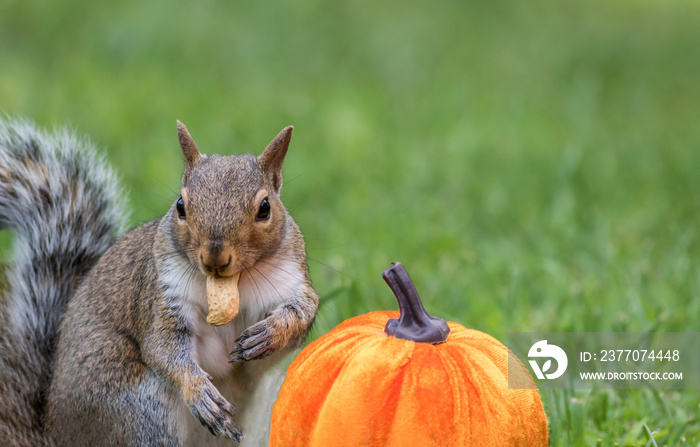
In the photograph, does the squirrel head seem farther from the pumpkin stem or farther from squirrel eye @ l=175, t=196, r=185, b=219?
the pumpkin stem

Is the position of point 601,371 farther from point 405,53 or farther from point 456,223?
point 405,53

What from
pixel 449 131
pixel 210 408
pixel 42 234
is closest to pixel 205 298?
pixel 210 408

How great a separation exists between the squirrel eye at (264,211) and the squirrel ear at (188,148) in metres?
0.21

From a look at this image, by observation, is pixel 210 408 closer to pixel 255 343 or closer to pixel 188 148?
pixel 255 343

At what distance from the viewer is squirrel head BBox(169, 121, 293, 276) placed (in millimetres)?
1658

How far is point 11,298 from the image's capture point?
220 centimetres

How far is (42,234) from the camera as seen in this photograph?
222cm

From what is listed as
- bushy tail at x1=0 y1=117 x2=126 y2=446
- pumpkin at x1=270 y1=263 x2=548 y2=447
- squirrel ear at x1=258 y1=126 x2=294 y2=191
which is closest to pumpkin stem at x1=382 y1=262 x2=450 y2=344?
pumpkin at x1=270 y1=263 x2=548 y2=447

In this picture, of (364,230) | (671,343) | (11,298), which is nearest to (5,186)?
(11,298)

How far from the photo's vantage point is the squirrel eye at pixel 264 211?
175 centimetres

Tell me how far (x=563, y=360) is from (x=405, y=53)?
4.44 m

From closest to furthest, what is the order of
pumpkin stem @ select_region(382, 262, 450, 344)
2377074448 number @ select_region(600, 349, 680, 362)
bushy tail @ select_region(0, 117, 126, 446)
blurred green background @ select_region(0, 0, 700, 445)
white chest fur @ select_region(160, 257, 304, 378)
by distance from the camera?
pumpkin stem @ select_region(382, 262, 450, 344) < white chest fur @ select_region(160, 257, 304, 378) < bushy tail @ select_region(0, 117, 126, 446) < 2377074448 number @ select_region(600, 349, 680, 362) < blurred green background @ select_region(0, 0, 700, 445)

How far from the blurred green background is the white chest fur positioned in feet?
2.21

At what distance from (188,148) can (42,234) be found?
2.07 feet
